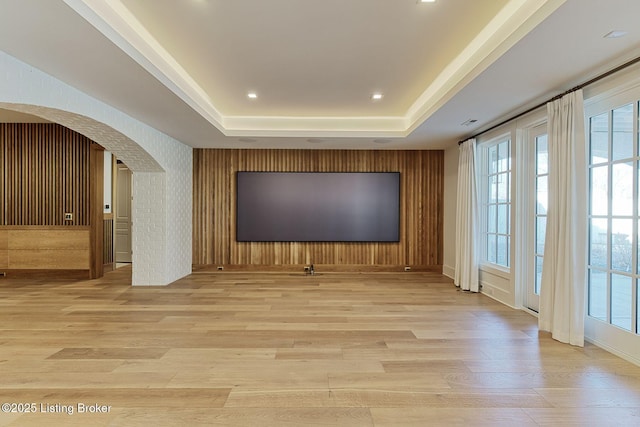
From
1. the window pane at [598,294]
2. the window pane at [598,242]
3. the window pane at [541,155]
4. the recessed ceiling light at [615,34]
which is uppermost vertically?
the recessed ceiling light at [615,34]

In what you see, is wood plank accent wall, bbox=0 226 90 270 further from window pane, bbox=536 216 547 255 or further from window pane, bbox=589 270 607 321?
window pane, bbox=589 270 607 321

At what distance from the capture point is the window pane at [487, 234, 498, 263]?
5.17 m

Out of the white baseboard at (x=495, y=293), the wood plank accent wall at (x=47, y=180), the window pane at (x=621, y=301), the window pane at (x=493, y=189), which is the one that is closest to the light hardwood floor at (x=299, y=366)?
the white baseboard at (x=495, y=293)

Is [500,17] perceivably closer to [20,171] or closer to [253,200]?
[253,200]

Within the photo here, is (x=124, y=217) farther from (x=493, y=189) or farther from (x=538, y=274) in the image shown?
(x=538, y=274)

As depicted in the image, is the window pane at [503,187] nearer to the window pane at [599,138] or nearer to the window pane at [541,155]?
the window pane at [541,155]

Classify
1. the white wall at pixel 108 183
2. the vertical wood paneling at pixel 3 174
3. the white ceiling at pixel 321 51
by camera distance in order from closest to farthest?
the white ceiling at pixel 321 51
the vertical wood paneling at pixel 3 174
the white wall at pixel 108 183

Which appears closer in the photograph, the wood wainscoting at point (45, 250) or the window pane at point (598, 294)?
the window pane at point (598, 294)

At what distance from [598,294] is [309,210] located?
4.70 metres

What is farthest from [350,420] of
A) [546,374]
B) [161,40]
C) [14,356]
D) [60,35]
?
[161,40]

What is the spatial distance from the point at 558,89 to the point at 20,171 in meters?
8.38

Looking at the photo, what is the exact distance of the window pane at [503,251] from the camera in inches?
188

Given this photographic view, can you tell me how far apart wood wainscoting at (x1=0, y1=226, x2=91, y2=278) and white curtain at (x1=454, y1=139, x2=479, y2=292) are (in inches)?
261

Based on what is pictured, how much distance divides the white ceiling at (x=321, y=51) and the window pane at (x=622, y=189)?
2.94ft
